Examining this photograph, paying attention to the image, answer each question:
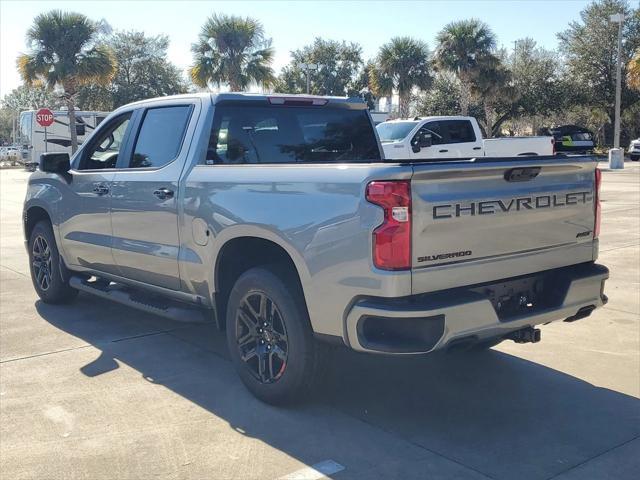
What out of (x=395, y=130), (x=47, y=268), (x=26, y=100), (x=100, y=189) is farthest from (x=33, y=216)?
(x=26, y=100)

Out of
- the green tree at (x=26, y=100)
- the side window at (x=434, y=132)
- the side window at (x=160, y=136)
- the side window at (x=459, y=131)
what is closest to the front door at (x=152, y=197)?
the side window at (x=160, y=136)

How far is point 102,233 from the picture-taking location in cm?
601

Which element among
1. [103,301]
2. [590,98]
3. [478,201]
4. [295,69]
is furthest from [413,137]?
[295,69]

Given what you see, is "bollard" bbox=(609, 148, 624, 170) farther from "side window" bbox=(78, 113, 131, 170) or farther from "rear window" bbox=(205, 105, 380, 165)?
"side window" bbox=(78, 113, 131, 170)

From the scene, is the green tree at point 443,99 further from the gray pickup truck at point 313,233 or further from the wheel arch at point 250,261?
the wheel arch at point 250,261

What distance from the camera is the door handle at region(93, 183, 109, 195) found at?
589cm

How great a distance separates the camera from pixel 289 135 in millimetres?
5531

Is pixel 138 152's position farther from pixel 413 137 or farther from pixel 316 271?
pixel 413 137

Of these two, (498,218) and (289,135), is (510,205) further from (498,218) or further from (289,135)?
(289,135)

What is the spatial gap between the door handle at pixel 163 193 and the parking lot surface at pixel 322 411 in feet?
4.16

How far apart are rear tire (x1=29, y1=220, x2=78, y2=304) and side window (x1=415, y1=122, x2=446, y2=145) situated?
34.7 feet

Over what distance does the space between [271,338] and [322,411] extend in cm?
55

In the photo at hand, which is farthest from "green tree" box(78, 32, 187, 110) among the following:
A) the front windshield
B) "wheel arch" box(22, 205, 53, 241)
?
"wheel arch" box(22, 205, 53, 241)

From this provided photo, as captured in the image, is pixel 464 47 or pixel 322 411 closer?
pixel 322 411
